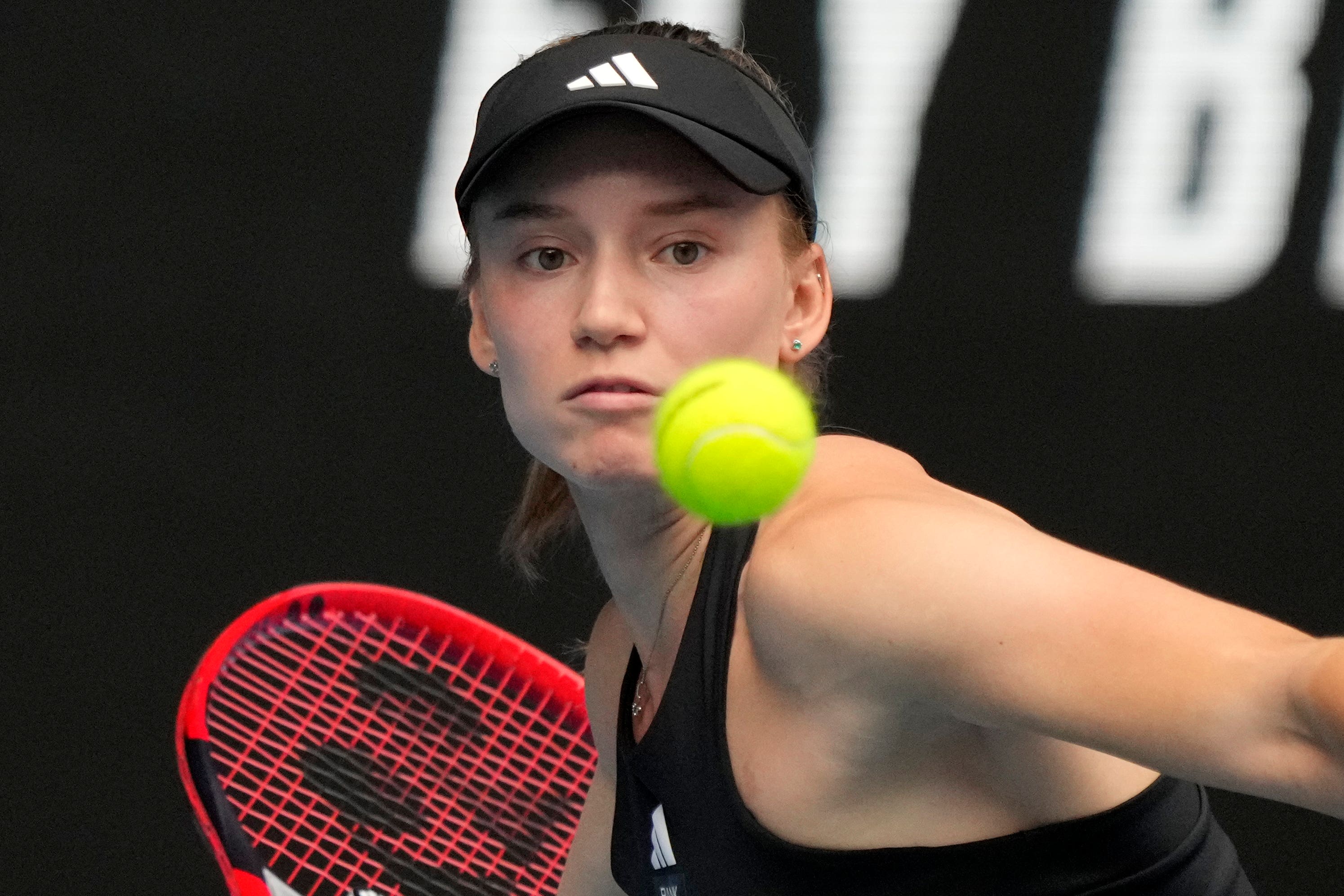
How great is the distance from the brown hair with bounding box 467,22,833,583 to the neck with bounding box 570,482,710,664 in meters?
0.14

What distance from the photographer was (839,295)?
7.43ft

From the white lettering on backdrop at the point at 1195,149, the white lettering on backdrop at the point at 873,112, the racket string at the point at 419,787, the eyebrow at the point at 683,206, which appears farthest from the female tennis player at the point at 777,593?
the white lettering on backdrop at the point at 1195,149

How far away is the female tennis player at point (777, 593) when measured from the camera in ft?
2.84

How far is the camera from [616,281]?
1142mm

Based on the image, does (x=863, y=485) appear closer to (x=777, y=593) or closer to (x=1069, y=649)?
(x=777, y=593)

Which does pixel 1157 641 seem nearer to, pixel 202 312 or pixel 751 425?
pixel 751 425

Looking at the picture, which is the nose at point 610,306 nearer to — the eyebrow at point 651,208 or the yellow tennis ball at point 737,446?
the eyebrow at point 651,208

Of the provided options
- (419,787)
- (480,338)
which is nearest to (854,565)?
(480,338)

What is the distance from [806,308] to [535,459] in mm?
253

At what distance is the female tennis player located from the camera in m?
0.86

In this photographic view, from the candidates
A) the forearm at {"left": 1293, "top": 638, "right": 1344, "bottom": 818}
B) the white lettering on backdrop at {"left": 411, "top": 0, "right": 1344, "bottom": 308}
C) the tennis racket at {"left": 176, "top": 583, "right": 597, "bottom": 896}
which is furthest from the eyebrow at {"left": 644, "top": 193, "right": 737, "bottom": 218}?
the white lettering on backdrop at {"left": 411, "top": 0, "right": 1344, "bottom": 308}

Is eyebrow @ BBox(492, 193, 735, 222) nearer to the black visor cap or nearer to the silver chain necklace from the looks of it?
the black visor cap

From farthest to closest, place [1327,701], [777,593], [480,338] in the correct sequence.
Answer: [480,338] → [777,593] → [1327,701]

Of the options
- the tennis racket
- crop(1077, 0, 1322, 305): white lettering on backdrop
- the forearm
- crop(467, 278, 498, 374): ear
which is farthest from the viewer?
crop(1077, 0, 1322, 305): white lettering on backdrop
